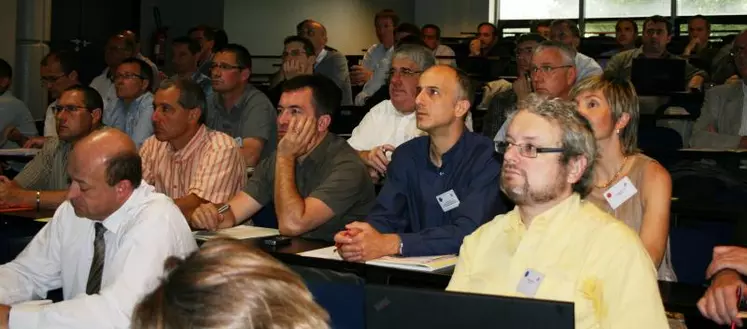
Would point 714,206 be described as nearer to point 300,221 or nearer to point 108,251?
point 300,221

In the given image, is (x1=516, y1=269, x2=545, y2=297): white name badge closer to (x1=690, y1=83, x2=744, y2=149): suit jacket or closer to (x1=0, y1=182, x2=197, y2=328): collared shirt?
(x1=0, y1=182, x2=197, y2=328): collared shirt

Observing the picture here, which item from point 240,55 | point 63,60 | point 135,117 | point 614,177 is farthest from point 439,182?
point 63,60

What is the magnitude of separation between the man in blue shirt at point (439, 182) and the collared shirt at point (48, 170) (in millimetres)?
2124

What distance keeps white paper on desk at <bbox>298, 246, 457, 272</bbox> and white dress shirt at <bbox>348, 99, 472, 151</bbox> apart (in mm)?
2011

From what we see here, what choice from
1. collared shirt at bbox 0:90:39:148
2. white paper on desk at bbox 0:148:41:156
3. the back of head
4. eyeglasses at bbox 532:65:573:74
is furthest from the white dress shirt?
the back of head

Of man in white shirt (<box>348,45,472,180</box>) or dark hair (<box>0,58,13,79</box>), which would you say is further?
A: dark hair (<box>0,58,13,79</box>)

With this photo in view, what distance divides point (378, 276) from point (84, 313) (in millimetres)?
998

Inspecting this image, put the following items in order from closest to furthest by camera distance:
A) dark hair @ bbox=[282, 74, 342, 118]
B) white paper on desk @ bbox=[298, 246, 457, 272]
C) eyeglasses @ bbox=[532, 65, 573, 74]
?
white paper on desk @ bbox=[298, 246, 457, 272]
dark hair @ bbox=[282, 74, 342, 118]
eyeglasses @ bbox=[532, 65, 573, 74]

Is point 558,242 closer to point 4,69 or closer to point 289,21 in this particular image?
point 4,69

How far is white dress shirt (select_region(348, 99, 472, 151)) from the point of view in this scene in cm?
558

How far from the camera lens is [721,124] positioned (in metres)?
7.16

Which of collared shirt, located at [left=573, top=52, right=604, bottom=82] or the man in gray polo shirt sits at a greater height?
collared shirt, located at [left=573, top=52, right=604, bottom=82]

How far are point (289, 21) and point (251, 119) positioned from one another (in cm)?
855

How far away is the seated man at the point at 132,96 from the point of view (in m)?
6.95
